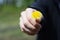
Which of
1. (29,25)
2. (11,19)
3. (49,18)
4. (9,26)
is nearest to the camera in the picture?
(29,25)

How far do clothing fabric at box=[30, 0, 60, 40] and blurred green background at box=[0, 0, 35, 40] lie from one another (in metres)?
1.53

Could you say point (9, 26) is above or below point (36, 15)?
below

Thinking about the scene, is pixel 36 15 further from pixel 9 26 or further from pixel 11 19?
pixel 11 19

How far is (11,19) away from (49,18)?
4465 mm

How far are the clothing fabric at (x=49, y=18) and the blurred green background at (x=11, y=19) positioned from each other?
5.01ft

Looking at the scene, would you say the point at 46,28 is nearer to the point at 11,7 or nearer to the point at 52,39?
the point at 52,39

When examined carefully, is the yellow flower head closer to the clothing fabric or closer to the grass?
the clothing fabric

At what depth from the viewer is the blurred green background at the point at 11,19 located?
173 inches

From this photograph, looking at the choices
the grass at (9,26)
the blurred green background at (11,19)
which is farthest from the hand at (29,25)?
the grass at (9,26)

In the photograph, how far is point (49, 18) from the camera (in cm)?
122

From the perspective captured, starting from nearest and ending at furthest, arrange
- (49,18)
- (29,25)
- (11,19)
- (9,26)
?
(29,25) < (49,18) < (9,26) < (11,19)

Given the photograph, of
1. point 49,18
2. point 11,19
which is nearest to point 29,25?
point 49,18

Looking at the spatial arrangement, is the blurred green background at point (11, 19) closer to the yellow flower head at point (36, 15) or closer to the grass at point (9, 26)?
the grass at point (9, 26)

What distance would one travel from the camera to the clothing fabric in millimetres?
1181
